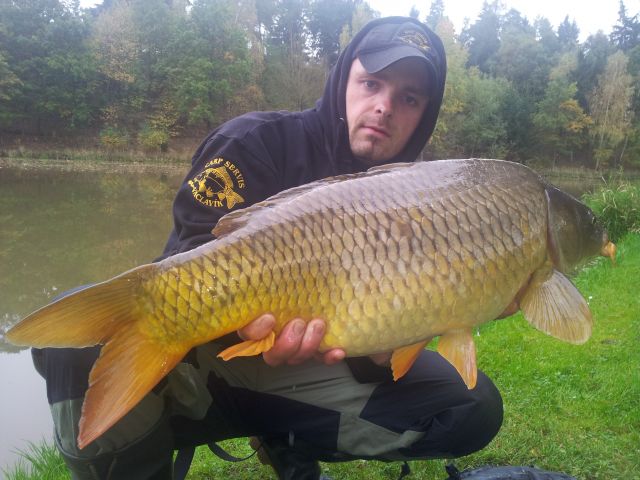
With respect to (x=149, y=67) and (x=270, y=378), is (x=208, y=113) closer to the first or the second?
(x=149, y=67)

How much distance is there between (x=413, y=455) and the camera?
4.12 feet

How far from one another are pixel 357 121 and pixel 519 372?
4.57 feet

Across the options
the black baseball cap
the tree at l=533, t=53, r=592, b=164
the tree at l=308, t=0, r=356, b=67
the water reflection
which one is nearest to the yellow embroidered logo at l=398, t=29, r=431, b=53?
the black baseball cap

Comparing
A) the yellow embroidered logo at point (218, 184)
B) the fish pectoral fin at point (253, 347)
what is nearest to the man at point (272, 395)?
the yellow embroidered logo at point (218, 184)

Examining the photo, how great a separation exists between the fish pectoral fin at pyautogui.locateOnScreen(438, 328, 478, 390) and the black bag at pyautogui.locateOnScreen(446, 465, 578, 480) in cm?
40

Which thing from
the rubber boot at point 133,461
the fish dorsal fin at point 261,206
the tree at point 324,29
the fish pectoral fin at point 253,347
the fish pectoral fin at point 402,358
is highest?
the tree at point 324,29

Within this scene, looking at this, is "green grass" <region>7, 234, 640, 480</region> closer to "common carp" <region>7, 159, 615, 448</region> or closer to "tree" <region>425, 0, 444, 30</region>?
"common carp" <region>7, 159, 615, 448</region>

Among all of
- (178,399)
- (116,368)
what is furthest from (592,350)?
(116,368)

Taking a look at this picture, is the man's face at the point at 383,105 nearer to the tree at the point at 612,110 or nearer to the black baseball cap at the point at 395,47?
the black baseball cap at the point at 395,47

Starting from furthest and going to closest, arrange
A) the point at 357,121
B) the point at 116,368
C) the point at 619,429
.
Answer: the point at 619,429 < the point at 357,121 < the point at 116,368

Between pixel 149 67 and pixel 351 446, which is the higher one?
pixel 149 67

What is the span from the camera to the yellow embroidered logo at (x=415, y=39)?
153 cm

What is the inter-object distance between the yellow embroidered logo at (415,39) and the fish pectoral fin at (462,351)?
2.88 ft

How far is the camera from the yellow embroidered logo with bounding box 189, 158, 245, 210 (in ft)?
4.09
